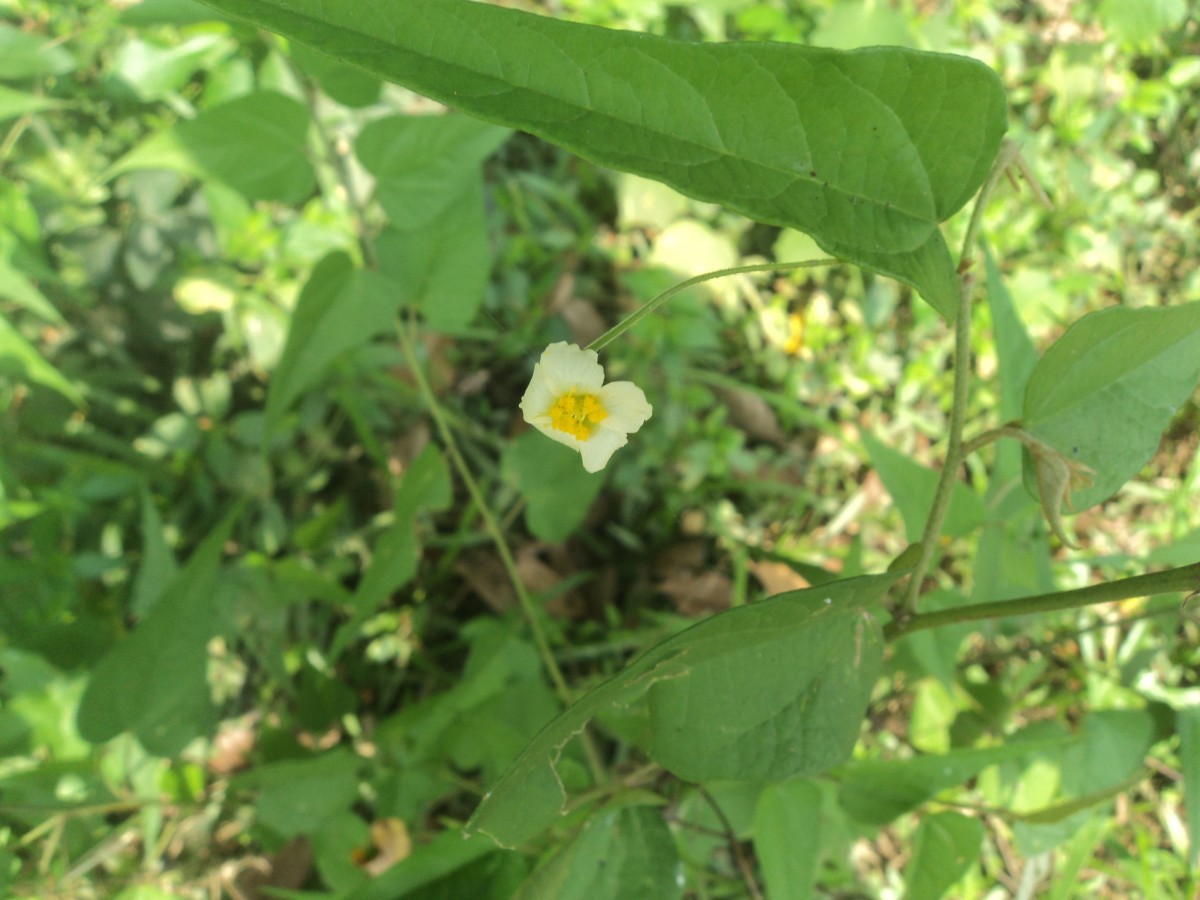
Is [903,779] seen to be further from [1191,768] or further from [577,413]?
[577,413]

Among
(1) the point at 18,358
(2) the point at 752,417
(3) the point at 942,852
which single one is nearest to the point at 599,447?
(3) the point at 942,852

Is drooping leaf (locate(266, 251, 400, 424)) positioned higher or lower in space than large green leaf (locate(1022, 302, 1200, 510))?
lower

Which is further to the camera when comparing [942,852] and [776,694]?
[942,852]

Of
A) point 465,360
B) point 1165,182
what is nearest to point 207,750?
point 465,360

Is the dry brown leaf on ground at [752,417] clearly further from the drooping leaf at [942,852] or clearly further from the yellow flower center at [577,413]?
the yellow flower center at [577,413]

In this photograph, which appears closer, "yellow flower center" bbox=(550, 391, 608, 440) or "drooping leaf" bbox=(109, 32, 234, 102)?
"yellow flower center" bbox=(550, 391, 608, 440)

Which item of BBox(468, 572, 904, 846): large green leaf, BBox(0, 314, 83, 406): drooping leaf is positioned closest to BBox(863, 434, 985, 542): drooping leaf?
BBox(468, 572, 904, 846): large green leaf

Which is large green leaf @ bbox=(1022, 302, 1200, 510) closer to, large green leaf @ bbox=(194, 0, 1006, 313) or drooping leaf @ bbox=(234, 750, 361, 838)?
large green leaf @ bbox=(194, 0, 1006, 313)
